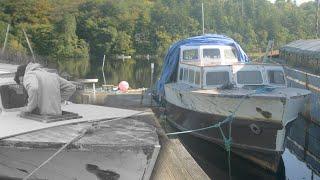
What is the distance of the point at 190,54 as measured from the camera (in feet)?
74.6

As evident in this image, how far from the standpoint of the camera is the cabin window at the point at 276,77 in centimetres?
1873

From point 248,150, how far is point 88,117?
7.55 metres

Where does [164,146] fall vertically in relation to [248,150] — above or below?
above

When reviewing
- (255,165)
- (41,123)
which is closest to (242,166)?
(255,165)

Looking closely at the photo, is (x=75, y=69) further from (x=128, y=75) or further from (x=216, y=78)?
(x=216, y=78)

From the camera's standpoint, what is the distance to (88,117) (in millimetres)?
11016

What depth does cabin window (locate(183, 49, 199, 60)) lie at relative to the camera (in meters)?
22.5

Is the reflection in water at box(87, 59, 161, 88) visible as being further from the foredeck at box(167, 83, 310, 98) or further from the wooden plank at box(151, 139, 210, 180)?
the wooden plank at box(151, 139, 210, 180)

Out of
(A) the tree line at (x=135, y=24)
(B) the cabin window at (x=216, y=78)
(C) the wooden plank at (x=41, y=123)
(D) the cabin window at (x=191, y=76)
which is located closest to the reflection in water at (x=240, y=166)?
(B) the cabin window at (x=216, y=78)

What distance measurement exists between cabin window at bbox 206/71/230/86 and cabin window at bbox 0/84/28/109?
8568 mm

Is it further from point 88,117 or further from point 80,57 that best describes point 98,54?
point 88,117

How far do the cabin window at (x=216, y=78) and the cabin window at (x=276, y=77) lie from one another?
164 cm

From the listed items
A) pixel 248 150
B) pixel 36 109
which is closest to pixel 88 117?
pixel 36 109

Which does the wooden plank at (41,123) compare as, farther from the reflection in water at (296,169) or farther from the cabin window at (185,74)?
the cabin window at (185,74)
